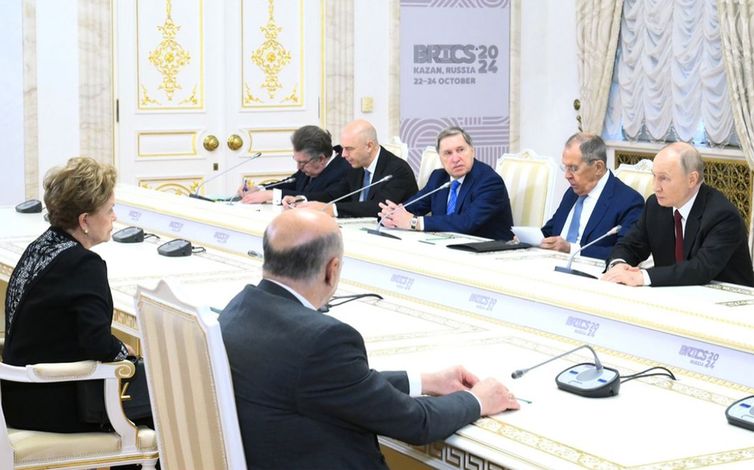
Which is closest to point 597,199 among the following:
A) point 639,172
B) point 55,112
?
point 639,172

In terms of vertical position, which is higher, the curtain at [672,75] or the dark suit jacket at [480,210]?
the curtain at [672,75]

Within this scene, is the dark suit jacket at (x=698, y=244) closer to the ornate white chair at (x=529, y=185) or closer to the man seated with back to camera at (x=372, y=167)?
the ornate white chair at (x=529, y=185)

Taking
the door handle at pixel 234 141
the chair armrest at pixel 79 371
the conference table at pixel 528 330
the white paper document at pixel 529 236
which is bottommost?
the chair armrest at pixel 79 371

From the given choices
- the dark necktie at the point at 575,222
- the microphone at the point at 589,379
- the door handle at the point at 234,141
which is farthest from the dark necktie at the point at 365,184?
the microphone at the point at 589,379

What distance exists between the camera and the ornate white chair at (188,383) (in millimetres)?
2283

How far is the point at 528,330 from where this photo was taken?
345cm

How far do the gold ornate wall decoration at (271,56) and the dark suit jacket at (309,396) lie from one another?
5.91 m

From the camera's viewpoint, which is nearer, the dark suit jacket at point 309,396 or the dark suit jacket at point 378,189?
the dark suit jacket at point 309,396

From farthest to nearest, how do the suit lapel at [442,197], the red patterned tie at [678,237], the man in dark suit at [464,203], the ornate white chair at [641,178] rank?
1. the suit lapel at [442,197]
2. the man in dark suit at [464,203]
3. the ornate white chair at [641,178]
4. the red patterned tie at [678,237]

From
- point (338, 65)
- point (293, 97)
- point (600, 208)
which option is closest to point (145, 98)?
point (293, 97)

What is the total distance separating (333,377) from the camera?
2.20 meters

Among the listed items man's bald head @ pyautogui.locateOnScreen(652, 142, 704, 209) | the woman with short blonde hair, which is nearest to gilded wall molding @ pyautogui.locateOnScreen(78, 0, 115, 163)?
man's bald head @ pyautogui.locateOnScreen(652, 142, 704, 209)

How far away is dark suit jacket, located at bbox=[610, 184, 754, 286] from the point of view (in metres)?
4.05

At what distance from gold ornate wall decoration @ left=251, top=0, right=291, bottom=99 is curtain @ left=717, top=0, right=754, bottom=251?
9.13 feet
